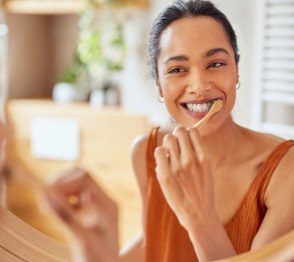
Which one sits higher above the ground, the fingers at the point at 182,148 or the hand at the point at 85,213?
the fingers at the point at 182,148

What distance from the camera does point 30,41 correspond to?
74 centimetres

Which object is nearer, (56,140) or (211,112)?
(211,112)

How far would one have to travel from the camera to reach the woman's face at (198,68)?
24 cm

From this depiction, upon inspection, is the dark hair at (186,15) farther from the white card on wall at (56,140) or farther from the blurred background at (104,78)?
the white card on wall at (56,140)

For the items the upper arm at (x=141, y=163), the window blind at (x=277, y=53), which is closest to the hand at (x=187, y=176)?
the upper arm at (x=141, y=163)

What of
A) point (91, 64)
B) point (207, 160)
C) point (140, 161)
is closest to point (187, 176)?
point (207, 160)

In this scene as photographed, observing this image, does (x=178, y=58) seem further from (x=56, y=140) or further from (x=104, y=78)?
(x=104, y=78)

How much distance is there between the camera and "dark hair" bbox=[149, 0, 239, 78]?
253 millimetres

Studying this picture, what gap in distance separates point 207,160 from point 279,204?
2.3 inches

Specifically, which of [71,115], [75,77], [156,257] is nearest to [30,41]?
[71,115]

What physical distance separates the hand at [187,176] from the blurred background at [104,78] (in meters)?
0.05

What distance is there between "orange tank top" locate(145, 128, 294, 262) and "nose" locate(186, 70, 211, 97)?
0.17ft

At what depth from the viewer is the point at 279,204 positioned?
0.26m

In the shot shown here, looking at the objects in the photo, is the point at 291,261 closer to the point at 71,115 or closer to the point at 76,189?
the point at 76,189
